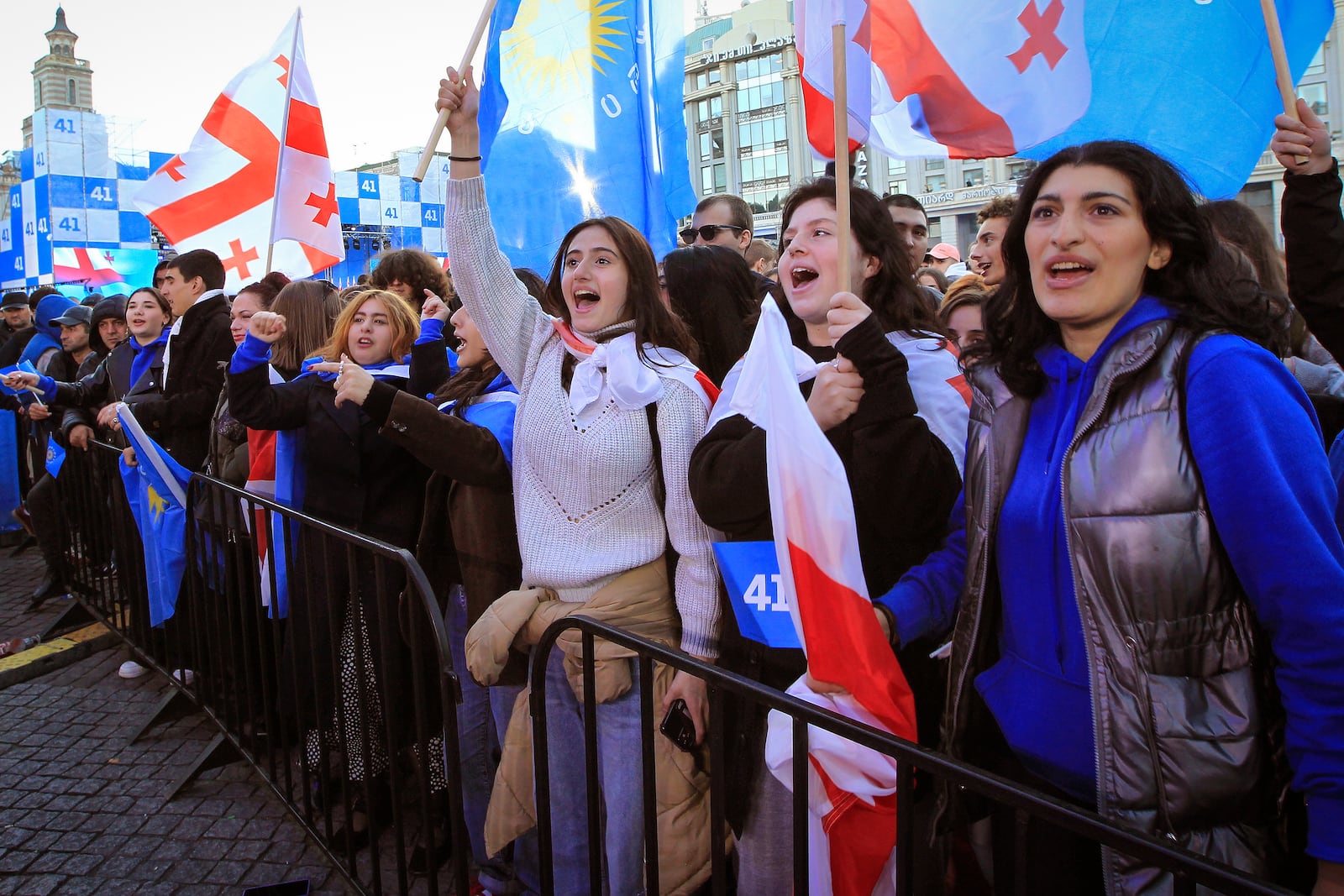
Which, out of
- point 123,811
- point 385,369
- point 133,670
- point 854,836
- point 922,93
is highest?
point 922,93

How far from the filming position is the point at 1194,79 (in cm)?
229

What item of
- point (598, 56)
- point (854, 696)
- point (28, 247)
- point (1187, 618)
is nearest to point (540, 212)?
point (598, 56)

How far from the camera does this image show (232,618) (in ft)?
12.0

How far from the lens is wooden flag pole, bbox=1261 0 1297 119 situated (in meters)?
1.86

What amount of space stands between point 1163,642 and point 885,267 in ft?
4.12

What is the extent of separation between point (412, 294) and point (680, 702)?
10.2 ft

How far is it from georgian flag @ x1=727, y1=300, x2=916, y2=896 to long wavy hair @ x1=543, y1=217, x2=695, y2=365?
912 millimetres

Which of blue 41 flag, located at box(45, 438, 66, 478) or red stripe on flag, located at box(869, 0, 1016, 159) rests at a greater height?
red stripe on flag, located at box(869, 0, 1016, 159)

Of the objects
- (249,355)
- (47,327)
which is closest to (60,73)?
(47,327)

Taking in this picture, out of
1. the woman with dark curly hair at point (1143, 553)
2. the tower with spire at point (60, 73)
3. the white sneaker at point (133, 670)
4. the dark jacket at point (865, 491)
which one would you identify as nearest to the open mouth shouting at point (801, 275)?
the dark jacket at point (865, 491)

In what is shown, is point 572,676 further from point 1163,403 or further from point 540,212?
point 540,212

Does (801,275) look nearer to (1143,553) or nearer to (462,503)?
(1143,553)

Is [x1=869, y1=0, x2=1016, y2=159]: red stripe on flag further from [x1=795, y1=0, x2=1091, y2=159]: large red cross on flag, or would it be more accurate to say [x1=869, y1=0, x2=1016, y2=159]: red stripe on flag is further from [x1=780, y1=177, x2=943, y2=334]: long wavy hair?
[x1=780, y1=177, x2=943, y2=334]: long wavy hair

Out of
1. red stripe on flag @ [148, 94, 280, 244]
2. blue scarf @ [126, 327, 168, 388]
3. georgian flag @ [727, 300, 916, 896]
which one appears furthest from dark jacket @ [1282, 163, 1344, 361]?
blue scarf @ [126, 327, 168, 388]
